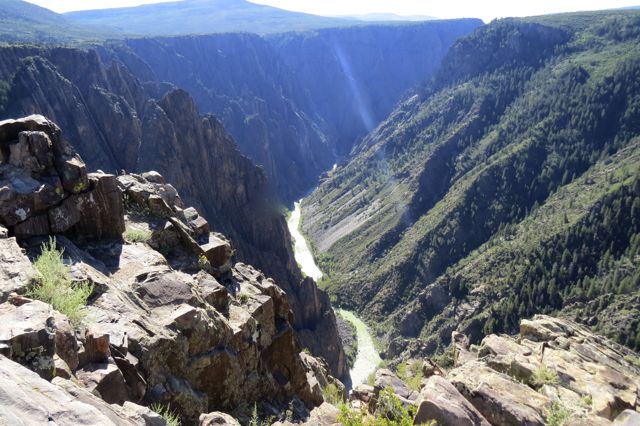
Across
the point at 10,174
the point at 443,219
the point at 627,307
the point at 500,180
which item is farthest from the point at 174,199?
the point at 500,180

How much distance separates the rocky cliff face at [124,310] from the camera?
Answer: 11414 millimetres

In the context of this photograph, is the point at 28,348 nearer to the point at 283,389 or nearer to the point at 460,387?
the point at 460,387

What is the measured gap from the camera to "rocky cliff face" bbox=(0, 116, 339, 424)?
449 inches

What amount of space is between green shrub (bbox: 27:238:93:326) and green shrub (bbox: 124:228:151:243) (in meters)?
7.99

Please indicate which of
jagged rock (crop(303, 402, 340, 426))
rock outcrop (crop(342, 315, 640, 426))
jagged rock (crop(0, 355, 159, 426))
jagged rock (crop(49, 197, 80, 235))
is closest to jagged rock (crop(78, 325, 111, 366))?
jagged rock (crop(0, 355, 159, 426))

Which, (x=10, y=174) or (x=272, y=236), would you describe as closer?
(x=10, y=174)

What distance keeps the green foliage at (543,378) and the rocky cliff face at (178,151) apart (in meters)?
65.3

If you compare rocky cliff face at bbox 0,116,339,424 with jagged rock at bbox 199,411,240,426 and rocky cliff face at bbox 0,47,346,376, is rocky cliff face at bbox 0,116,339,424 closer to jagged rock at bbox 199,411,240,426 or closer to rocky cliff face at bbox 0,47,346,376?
jagged rock at bbox 199,411,240,426

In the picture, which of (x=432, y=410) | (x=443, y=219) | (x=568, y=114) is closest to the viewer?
(x=432, y=410)

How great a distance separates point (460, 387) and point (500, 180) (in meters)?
163

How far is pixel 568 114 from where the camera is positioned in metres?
188

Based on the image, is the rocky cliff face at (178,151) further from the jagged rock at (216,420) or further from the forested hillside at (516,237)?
the jagged rock at (216,420)

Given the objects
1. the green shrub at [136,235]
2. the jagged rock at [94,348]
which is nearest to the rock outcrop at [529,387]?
the jagged rock at [94,348]

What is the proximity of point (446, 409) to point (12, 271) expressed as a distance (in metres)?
14.1
